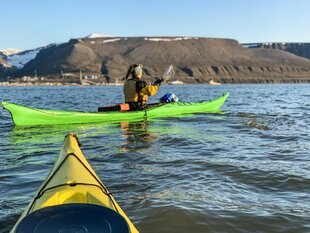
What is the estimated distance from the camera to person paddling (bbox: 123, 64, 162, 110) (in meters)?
13.8

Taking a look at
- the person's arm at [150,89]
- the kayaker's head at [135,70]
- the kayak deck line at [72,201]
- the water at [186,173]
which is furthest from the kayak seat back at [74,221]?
the kayaker's head at [135,70]

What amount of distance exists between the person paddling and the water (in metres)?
1.70

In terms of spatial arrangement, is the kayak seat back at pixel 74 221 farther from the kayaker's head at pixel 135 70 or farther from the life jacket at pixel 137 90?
the kayaker's head at pixel 135 70

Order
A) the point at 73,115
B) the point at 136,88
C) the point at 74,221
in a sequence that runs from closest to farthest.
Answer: the point at 74,221
the point at 73,115
the point at 136,88

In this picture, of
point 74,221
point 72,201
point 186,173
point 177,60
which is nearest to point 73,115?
point 186,173

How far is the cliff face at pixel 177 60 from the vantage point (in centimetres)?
16225

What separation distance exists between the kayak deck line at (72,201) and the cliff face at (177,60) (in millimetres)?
144411

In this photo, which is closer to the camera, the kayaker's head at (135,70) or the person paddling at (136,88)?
the person paddling at (136,88)

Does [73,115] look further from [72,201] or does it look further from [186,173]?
[72,201]

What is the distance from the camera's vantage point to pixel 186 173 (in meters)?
6.95

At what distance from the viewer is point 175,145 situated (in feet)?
32.5

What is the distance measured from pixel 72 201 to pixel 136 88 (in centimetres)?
1055

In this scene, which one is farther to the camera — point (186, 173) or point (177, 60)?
point (177, 60)

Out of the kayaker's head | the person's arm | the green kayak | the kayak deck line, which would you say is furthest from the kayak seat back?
the kayaker's head
